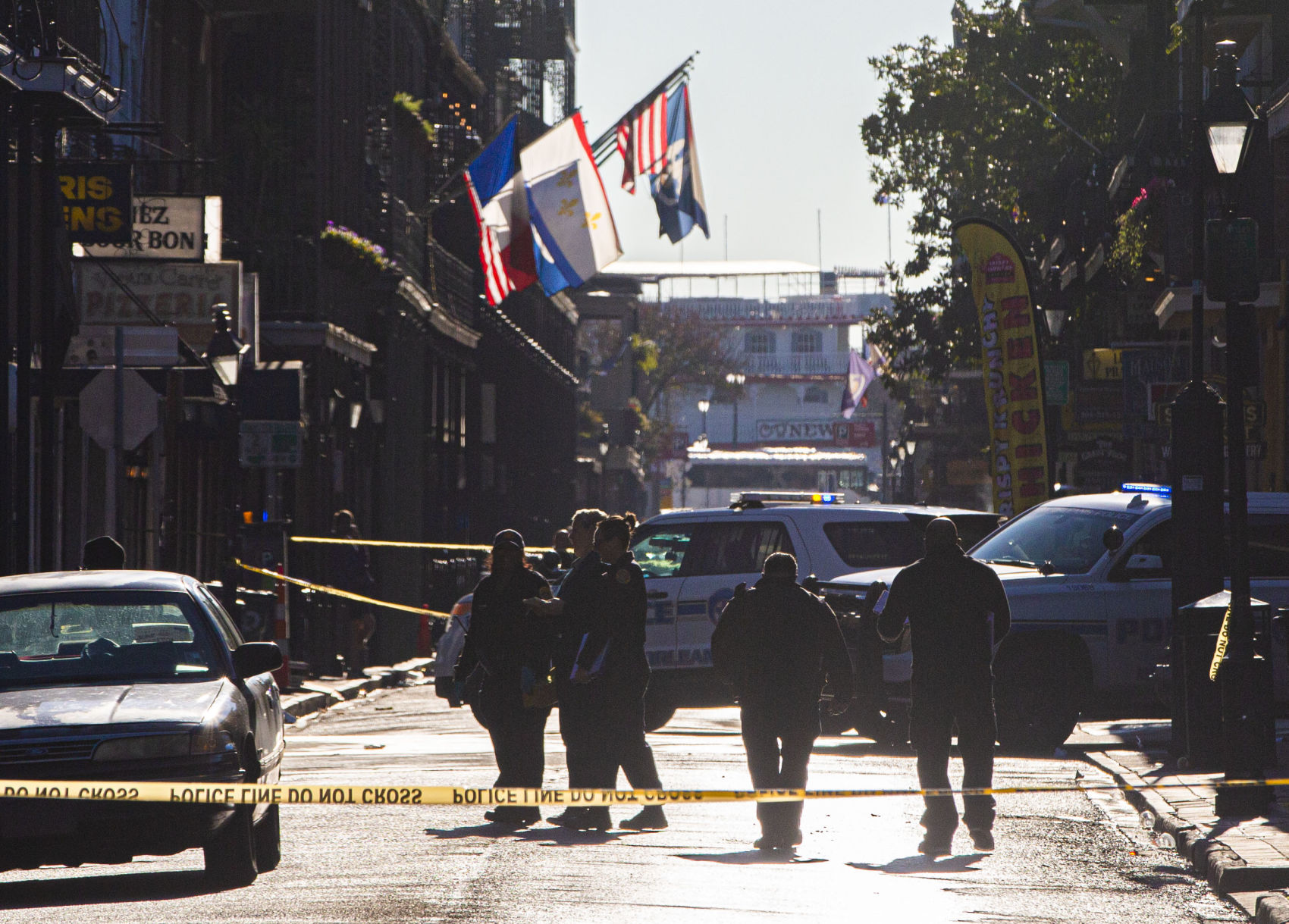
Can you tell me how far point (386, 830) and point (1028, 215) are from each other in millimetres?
31653

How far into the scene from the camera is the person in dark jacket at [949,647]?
11.8m

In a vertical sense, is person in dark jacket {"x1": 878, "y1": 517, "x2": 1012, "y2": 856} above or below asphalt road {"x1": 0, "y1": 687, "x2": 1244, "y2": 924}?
above

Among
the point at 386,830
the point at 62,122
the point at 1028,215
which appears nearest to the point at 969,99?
the point at 1028,215

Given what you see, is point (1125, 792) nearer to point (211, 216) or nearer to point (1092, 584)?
point (1092, 584)

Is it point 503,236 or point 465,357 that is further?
point 465,357

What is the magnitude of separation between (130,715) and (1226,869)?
15.8ft

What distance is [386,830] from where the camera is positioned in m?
12.0

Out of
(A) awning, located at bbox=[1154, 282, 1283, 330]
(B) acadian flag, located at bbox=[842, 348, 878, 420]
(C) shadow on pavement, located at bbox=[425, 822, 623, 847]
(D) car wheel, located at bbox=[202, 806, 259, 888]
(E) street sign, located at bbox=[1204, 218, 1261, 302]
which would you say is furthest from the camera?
(B) acadian flag, located at bbox=[842, 348, 878, 420]

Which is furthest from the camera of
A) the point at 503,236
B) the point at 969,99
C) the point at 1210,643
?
the point at 969,99

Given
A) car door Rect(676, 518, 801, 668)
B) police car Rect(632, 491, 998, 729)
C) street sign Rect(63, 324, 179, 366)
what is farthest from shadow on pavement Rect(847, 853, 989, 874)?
street sign Rect(63, 324, 179, 366)

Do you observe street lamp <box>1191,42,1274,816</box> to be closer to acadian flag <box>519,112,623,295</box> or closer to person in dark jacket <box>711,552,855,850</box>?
person in dark jacket <box>711,552,855,850</box>

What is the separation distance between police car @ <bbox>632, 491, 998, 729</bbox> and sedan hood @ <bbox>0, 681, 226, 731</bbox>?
8786 millimetres

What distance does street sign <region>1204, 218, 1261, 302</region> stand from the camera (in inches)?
513

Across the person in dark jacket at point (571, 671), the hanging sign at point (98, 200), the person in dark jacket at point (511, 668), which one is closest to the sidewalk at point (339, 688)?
the hanging sign at point (98, 200)
